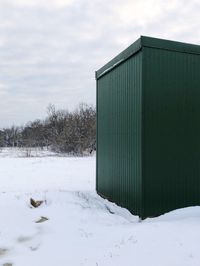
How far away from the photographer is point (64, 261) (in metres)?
4.88

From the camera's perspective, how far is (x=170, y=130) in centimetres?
725

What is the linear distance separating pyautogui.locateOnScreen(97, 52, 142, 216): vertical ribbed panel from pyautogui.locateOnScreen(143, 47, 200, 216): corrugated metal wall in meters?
0.20

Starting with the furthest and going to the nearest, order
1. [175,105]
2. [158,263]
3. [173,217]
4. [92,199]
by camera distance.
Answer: [92,199] < [175,105] < [173,217] < [158,263]

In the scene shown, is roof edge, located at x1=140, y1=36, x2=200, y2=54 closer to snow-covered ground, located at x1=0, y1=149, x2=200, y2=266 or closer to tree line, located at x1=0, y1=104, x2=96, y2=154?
snow-covered ground, located at x1=0, y1=149, x2=200, y2=266

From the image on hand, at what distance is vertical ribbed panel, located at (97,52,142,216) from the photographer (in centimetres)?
722

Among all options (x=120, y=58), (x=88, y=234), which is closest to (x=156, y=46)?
(x=120, y=58)

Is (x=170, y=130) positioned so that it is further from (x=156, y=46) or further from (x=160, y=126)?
(x=156, y=46)

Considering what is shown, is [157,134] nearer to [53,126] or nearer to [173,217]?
[173,217]

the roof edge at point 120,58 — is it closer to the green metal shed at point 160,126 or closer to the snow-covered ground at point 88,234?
the green metal shed at point 160,126

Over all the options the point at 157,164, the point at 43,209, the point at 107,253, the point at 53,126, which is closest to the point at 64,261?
the point at 107,253

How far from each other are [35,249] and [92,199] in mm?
3278

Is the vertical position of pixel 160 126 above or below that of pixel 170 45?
below

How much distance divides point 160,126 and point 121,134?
1283 millimetres

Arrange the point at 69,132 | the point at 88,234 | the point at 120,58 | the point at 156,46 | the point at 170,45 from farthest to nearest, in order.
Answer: the point at 69,132 → the point at 120,58 → the point at 170,45 → the point at 156,46 → the point at 88,234
